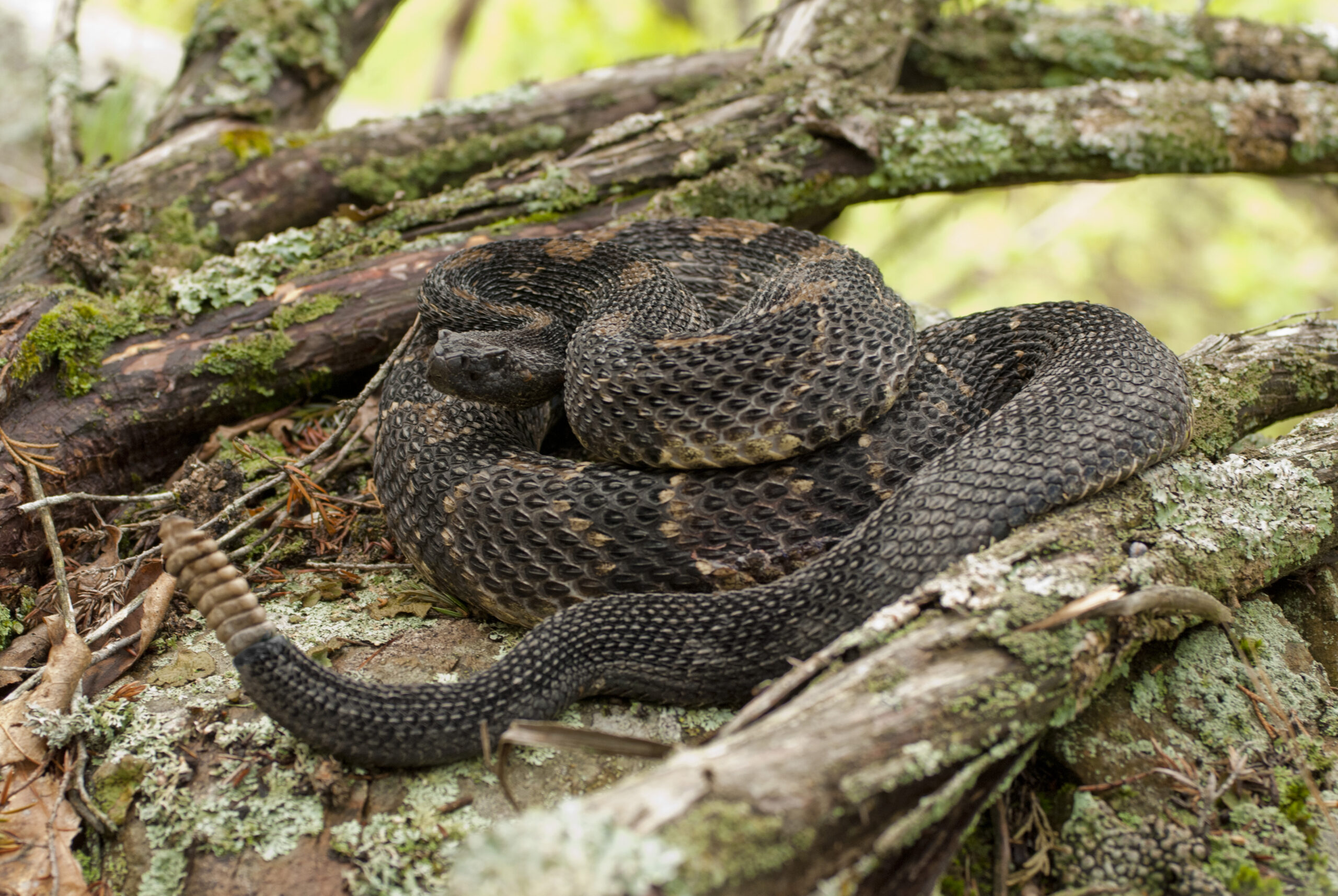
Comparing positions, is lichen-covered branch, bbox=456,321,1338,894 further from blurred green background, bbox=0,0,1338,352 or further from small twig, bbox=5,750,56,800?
blurred green background, bbox=0,0,1338,352

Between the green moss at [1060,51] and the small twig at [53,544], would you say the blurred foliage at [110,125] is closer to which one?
the small twig at [53,544]

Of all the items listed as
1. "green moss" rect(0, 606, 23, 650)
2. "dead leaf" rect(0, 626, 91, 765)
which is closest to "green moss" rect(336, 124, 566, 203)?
"green moss" rect(0, 606, 23, 650)

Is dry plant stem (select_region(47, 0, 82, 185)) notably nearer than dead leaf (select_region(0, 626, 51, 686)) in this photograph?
No

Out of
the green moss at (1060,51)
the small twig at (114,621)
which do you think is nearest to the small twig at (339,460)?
the small twig at (114,621)

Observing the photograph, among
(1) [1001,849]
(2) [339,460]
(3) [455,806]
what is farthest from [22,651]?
(1) [1001,849]

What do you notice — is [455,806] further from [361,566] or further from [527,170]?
[527,170]
